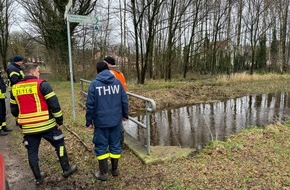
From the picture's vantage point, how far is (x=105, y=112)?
3629 mm

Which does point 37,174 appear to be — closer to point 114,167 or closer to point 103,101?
point 114,167

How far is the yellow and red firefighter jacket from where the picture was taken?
137 inches

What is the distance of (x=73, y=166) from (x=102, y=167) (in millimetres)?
630

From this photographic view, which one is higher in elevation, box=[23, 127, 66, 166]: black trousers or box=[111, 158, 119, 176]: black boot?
box=[23, 127, 66, 166]: black trousers

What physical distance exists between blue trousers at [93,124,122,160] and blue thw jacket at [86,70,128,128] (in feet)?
0.38

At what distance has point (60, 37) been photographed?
1733 centimetres

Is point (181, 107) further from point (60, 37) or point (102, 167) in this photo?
point (60, 37)

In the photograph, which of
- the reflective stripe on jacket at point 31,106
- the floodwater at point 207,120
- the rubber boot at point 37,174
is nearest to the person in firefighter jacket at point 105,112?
the reflective stripe on jacket at point 31,106

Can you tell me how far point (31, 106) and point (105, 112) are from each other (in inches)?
41.0

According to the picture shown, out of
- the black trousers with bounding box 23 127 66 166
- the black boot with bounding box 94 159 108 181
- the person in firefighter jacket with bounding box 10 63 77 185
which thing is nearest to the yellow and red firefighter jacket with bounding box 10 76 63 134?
the person in firefighter jacket with bounding box 10 63 77 185

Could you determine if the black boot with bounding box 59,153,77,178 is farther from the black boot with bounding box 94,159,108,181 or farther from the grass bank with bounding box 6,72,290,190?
the black boot with bounding box 94,159,108,181

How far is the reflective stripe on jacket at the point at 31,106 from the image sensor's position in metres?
3.47

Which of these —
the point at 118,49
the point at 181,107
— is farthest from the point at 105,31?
the point at 181,107

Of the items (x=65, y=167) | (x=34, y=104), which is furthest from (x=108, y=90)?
(x=65, y=167)
